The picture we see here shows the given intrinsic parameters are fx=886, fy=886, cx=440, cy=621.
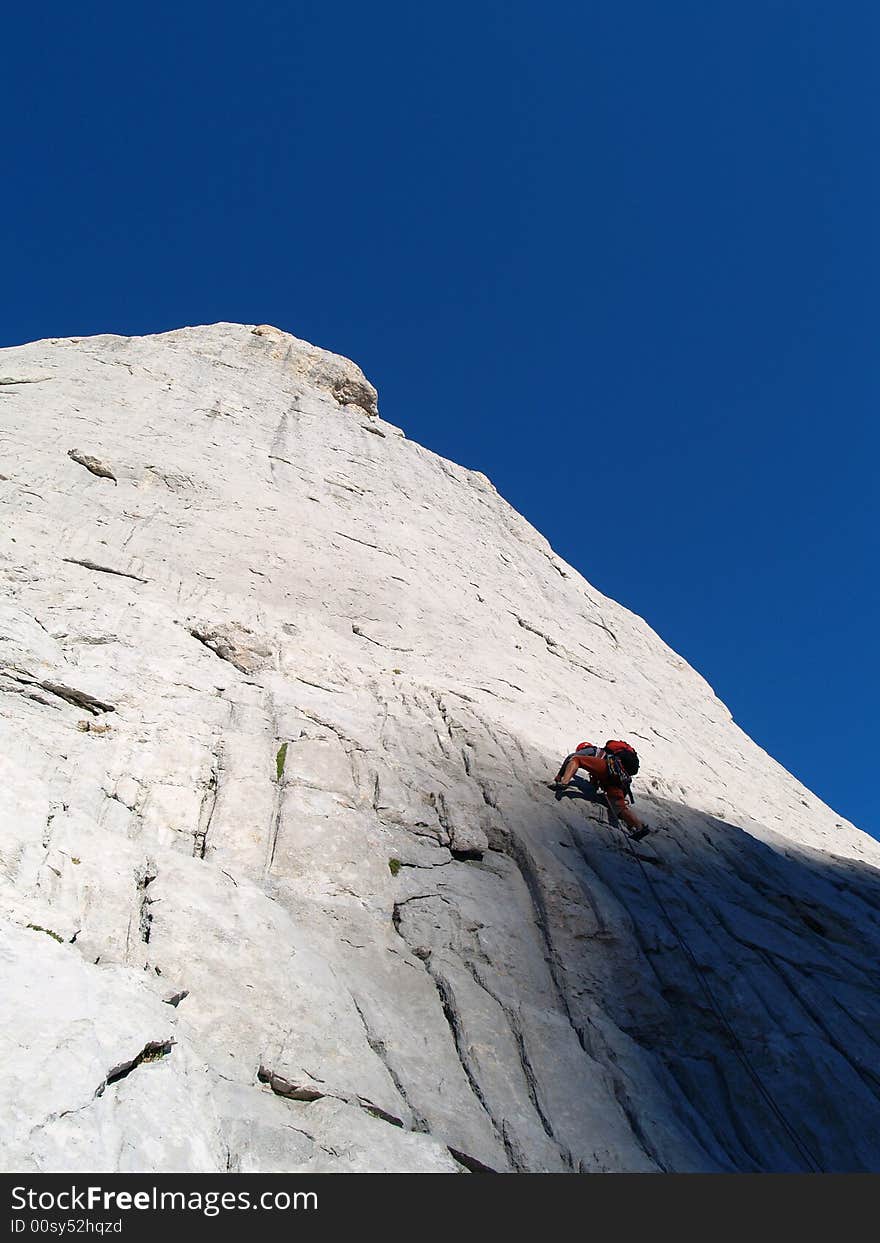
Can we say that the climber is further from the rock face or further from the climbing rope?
the climbing rope

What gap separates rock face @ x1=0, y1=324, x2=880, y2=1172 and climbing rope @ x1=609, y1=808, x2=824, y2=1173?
39mm

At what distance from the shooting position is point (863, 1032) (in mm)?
11844

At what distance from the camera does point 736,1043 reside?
10.9m

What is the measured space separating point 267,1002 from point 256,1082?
846mm

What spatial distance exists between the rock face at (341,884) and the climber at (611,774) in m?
0.40

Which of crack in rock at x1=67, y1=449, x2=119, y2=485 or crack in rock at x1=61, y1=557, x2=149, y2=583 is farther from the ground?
crack in rock at x1=67, y1=449, x2=119, y2=485

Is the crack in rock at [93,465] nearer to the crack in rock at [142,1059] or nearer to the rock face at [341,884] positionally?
the rock face at [341,884]

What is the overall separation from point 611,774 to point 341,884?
6.01m

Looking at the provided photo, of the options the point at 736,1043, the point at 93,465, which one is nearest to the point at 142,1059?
the point at 736,1043

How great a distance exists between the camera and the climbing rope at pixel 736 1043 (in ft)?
32.2

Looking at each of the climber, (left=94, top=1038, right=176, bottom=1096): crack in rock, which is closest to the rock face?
(left=94, top=1038, right=176, bottom=1096): crack in rock

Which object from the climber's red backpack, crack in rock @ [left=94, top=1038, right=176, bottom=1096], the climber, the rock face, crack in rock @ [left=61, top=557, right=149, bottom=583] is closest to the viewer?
crack in rock @ [left=94, top=1038, right=176, bottom=1096]

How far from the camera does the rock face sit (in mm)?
7156

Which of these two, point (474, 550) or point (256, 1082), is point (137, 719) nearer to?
point (256, 1082)
